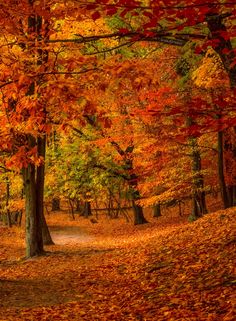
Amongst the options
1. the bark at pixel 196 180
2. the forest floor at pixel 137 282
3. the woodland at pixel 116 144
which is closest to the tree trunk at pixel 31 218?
the woodland at pixel 116 144

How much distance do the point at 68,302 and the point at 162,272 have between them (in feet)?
6.94

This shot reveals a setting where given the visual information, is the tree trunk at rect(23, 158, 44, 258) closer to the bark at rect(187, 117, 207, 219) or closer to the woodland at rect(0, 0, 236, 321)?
the woodland at rect(0, 0, 236, 321)

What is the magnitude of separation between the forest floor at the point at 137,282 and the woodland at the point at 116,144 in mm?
36

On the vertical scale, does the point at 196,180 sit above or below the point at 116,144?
below

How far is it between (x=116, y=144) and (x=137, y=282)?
15668 millimetres

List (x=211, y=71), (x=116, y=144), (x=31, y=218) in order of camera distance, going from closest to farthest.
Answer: (x=211, y=71)
(x=31, y=218)
(x=116, y=144)

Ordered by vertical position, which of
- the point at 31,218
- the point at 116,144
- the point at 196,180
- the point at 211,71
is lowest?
Result: the point at 31,218

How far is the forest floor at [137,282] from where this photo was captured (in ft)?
21.8

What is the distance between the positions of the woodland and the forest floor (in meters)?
0.04

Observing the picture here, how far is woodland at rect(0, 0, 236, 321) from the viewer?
242 inches

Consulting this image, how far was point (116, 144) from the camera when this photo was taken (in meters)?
24.4

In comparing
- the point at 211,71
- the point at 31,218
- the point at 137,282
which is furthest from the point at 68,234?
the point at 137,282

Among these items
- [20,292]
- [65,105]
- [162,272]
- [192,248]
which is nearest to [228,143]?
[192,248]

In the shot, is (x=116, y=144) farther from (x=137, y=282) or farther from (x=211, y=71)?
(x=137, y=282)
